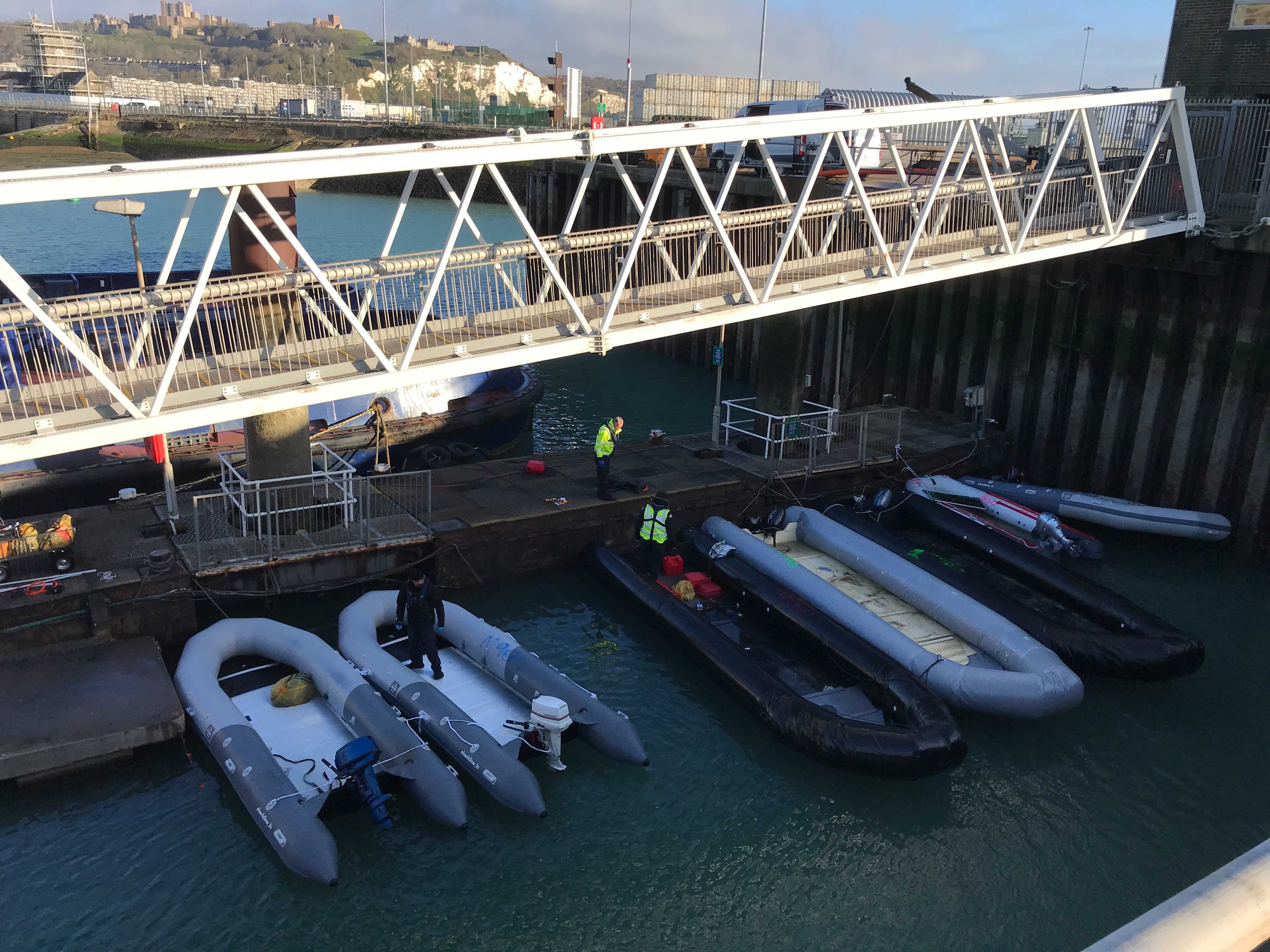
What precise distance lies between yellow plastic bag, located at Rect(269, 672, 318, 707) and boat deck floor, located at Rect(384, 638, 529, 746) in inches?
51.4

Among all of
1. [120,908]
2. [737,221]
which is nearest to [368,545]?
[120,908]

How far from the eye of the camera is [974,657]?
14453mm

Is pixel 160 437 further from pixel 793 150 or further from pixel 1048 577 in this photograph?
pixel 793 150

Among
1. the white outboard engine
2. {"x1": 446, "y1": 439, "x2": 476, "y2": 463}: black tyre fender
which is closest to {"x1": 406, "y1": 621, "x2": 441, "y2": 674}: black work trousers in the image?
the white outboard engine

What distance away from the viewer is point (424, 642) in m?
13.3

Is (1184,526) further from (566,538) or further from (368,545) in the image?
(368,545)

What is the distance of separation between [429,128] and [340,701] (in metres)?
99.6

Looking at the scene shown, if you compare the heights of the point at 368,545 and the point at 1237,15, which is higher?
the point at 1237,15

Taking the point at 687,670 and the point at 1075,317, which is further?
the point at 1075,317

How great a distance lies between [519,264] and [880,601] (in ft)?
26.1

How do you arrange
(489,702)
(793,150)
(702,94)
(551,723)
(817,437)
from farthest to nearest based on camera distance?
(702,94)
(793,150)
(817,437)
(489,702)
(551,723)

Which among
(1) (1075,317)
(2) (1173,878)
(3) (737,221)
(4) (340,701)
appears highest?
(3) (737,221)

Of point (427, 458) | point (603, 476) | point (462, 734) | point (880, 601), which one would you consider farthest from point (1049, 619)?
point (427, 458)

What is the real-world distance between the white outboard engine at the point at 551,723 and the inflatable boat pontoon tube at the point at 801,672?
282 centimetres
